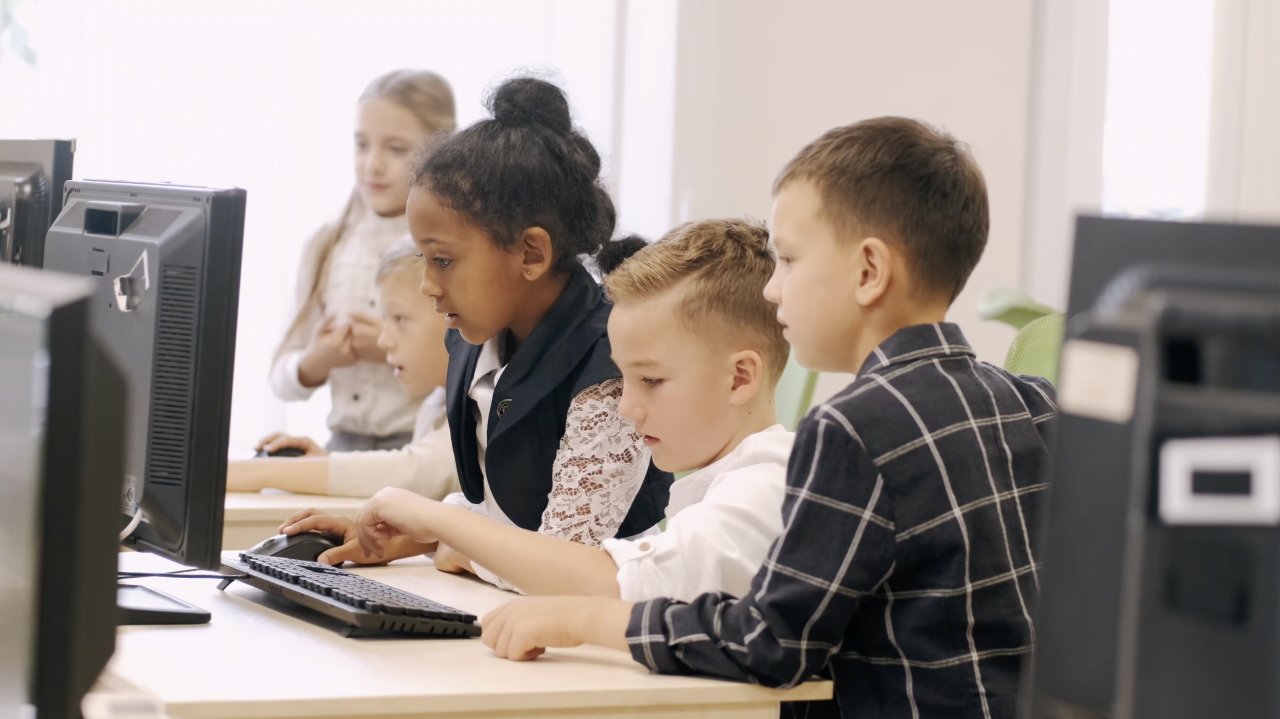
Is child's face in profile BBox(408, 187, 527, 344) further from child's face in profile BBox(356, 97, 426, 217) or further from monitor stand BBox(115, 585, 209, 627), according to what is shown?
child's face in profile BBox(356, 97, 426, 217)

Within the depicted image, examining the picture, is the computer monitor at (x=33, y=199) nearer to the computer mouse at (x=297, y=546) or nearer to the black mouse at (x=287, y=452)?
the computer mouse at (x=297, y=546)

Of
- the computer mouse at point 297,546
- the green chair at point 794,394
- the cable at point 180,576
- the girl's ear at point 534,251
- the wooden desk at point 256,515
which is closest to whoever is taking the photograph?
the cable at point 180,576

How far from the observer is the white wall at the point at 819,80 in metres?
3.02

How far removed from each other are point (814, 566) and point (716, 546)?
0.14m

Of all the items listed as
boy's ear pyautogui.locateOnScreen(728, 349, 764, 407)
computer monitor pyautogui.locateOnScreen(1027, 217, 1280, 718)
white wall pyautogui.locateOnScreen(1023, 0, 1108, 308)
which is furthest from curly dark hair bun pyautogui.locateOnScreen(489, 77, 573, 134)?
white wall pyautogui.locateOnScreen(1023, 0, 1108, 308)

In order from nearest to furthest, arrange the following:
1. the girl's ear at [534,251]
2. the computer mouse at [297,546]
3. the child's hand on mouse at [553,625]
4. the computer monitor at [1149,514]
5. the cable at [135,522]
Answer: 1. the computer monitor at [1149,514]
2. the child's hand on mouse at [553,625]
3. the cable at [135,522]
4. the computer mouse at [297,546]
5. the girl's ear at [534,251]

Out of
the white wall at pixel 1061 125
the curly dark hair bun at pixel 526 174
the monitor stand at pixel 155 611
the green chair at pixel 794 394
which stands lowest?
the monitor stand at pixel 155 611

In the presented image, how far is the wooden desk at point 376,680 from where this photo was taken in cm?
86

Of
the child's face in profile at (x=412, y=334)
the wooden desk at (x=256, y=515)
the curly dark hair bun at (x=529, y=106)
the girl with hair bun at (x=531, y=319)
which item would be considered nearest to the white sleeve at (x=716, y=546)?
the girl with hair bun at (x=531, y=319)

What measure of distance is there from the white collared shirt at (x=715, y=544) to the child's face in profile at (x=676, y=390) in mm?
115

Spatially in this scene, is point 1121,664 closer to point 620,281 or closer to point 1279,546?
point 1279,546

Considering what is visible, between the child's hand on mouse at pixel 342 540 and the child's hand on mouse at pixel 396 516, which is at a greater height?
the child's hand on mouse at pixel 396 516

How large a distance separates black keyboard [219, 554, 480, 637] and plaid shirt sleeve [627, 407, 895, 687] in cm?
23

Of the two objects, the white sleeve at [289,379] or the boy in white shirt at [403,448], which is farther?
the white sleeve at [289,379]
